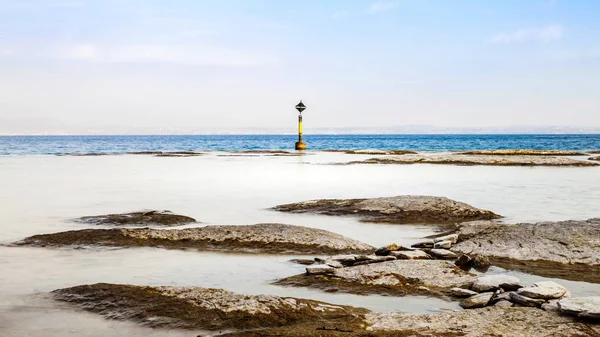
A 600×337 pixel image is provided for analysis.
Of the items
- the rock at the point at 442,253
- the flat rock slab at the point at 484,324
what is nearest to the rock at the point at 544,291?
the flat rock slab at the point at 484,324

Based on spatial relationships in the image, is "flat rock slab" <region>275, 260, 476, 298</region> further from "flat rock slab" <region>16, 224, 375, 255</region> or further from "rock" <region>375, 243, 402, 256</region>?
"flat rock slab" <region>16, 224, 375, 255</region>

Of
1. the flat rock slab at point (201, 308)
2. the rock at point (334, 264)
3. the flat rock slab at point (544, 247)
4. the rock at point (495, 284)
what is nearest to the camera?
the flat rock slab at point (201, 308)

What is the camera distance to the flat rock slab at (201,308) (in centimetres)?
615

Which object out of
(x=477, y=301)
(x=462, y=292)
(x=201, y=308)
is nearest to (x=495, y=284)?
(x=462, y=292)

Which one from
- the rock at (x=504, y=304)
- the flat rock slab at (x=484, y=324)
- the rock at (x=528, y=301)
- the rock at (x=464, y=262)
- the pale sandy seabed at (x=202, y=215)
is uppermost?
the rock at (x=528, y=301)

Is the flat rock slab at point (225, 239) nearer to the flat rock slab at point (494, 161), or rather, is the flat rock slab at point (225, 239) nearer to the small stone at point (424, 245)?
the small stone at point (424, 245)

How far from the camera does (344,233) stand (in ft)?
39.2

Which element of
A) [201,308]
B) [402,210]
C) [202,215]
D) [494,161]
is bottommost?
[494,161]

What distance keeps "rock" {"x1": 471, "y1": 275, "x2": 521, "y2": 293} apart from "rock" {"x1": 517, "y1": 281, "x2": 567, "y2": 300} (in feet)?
1.31

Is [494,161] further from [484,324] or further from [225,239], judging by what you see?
[484,324]

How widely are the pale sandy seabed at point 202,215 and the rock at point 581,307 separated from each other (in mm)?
1181

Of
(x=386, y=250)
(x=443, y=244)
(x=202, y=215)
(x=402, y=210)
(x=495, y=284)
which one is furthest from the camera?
(x=202, y=215)

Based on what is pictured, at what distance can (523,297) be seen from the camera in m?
6.45

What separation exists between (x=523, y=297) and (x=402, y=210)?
7.87m
